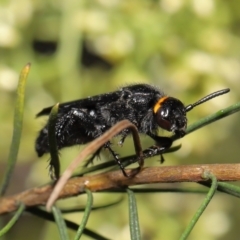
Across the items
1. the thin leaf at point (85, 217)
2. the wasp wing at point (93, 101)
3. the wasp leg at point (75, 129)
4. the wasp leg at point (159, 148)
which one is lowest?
the thin leaf at point (85, 217)

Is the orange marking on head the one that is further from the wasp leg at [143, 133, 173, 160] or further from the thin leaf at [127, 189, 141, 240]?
the thin leaf at [127, 189, 141, 240]

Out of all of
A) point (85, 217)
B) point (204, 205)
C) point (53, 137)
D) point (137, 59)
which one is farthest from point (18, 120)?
point (137, 59)

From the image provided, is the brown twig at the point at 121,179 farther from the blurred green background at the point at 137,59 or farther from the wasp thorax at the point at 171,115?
the blurred green background at the point at 137,59

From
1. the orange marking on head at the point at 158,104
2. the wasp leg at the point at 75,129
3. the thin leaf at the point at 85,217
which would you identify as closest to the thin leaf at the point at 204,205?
the thin leaf at the point at 85,217

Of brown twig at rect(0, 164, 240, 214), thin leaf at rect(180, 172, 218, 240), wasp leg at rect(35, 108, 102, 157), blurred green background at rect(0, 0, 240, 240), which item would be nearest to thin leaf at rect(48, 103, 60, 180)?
brown twig at rect(0, 164, 240, 214)

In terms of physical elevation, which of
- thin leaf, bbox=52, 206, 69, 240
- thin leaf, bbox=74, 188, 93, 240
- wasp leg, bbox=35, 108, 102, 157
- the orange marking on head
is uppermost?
the orange marking on head

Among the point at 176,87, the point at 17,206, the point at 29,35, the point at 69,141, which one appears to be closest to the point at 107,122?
the point at 69,141

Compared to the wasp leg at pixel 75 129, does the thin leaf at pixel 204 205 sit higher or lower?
lower
